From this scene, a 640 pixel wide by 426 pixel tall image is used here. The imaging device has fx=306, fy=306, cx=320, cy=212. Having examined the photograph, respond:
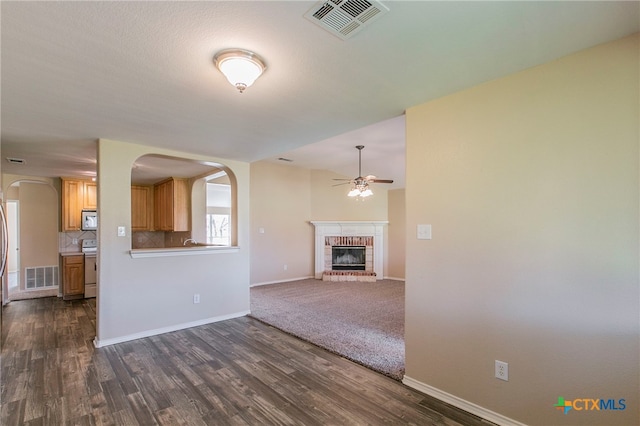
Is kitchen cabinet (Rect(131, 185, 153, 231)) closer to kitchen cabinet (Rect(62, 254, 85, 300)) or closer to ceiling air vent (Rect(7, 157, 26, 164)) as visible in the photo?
kitchen cabinet (Rect(62, 254, 85, 300))

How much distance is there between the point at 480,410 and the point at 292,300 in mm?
3654

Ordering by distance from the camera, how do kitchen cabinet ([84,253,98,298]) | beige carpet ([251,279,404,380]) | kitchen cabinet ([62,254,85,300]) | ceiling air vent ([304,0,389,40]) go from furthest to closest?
kitchen cabinet ([84,253,98,298]) → kitchen cabinet ([62,254,85,300]) → beige carpet ([251,279,404,380]) → ceiling air vent ([304,0,389,40])

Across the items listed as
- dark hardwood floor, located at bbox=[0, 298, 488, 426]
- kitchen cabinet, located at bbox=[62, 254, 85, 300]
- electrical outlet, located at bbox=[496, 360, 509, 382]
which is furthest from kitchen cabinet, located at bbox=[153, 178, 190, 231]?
electrical outlet, located at bbox=[496, 360, 509, 382]

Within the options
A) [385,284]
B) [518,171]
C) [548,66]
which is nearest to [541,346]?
[518,171]

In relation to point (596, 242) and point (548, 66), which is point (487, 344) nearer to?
point (596, 242)

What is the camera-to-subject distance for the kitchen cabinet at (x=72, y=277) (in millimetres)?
5621

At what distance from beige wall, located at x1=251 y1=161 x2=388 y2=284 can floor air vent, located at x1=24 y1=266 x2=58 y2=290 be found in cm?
416

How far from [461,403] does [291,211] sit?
565cm

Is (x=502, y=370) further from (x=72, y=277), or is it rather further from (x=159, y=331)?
(x=72, y=277)

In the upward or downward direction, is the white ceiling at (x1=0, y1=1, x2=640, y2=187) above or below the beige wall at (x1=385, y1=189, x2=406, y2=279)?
above

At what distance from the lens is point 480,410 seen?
2158 millimetres

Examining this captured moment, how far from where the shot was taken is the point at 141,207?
6.82 metres

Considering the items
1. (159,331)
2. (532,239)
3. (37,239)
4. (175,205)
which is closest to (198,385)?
(159,331)

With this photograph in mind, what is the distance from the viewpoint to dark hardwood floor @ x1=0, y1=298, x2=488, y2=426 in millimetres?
2180
